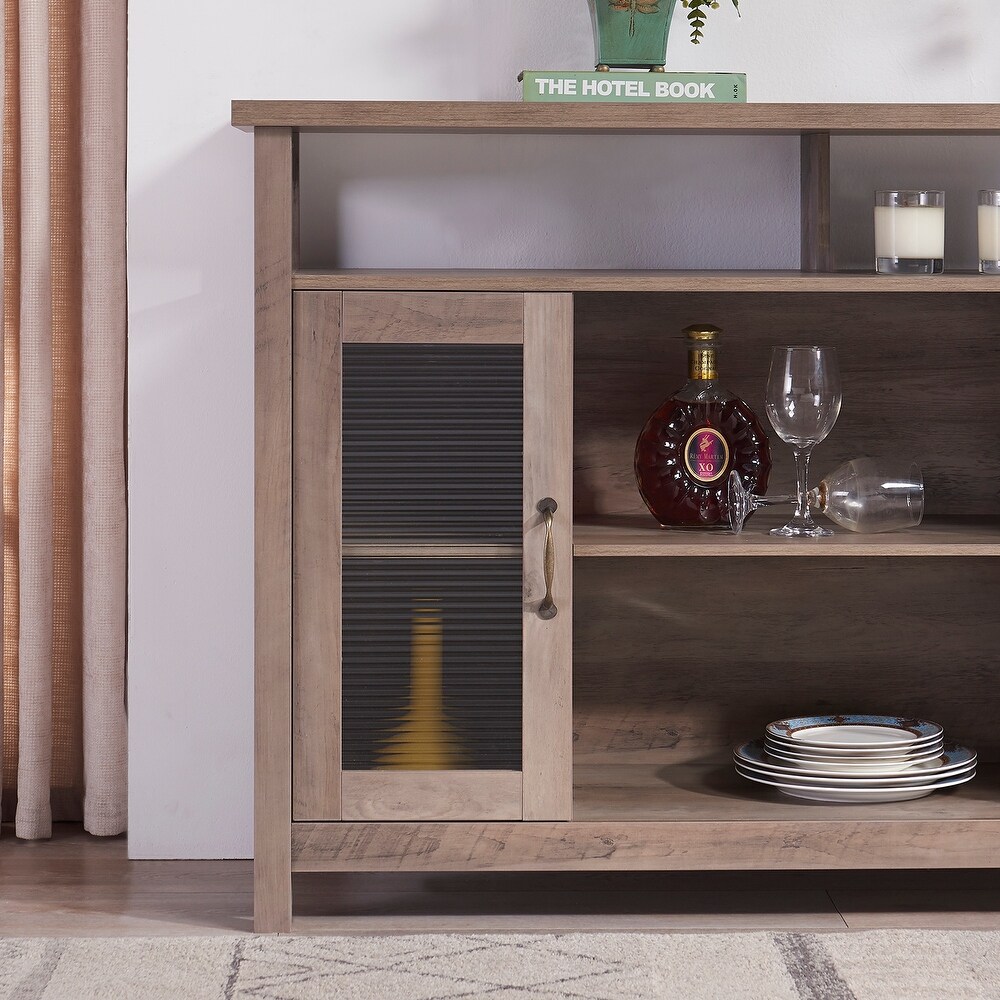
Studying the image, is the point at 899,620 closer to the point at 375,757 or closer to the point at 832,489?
the point at 832,489

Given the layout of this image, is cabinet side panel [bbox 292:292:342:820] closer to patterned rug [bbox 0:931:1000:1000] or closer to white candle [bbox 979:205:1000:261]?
patterned rug [bbox 0:931:1000:1000]

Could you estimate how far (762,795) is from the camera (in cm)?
207

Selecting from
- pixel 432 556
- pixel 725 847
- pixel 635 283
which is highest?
pixel 635 283

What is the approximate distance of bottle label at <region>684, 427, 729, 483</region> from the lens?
6.77 ft

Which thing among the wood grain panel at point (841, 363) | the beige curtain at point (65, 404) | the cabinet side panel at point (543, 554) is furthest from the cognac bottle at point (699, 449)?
the beige curtain at point (65, 404)

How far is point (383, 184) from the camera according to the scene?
2244 mm

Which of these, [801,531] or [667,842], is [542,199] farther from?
[667,842]

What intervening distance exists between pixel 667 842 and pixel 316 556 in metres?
0.66

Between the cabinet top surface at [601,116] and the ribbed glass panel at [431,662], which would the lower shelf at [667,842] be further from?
the cabinet top surface at [601,116]

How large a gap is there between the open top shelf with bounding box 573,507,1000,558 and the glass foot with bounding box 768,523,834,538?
0.06 ft

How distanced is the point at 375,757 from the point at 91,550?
0.74m

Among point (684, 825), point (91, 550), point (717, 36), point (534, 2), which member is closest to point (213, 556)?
point (91, 550)

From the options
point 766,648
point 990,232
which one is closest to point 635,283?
point 990,232

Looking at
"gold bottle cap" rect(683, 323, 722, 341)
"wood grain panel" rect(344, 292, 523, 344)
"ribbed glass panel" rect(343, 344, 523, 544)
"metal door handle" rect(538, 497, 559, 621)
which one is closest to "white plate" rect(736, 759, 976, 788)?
"metal door handle" rect(538, 497, 559, 621)
